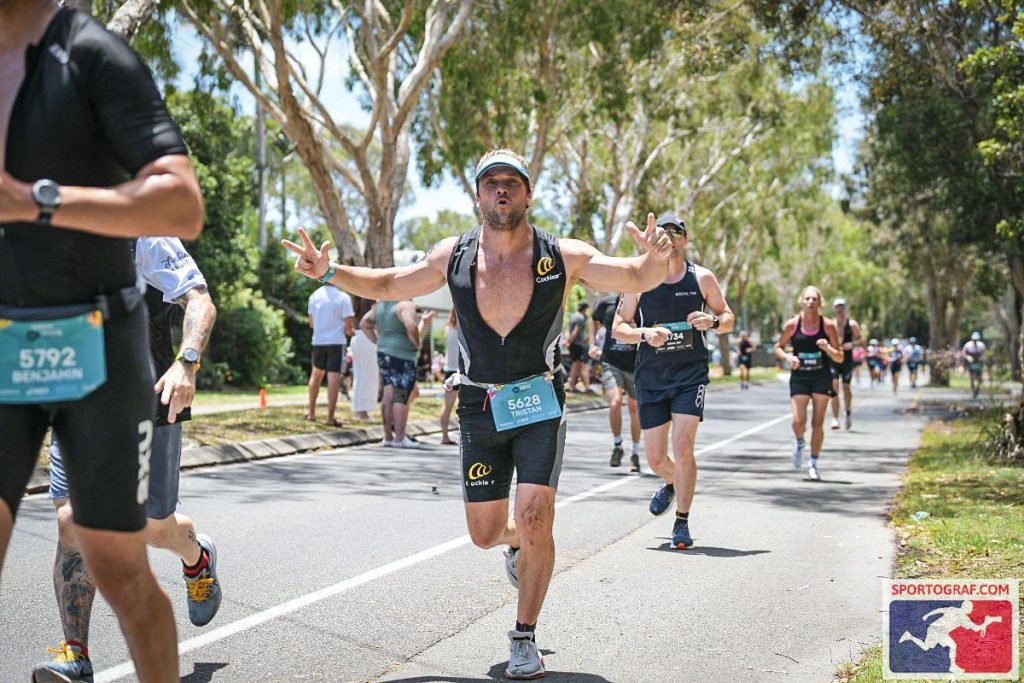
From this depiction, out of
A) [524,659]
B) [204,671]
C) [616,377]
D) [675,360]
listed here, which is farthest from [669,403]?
[616,377]

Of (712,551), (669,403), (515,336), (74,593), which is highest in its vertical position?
(515,336)

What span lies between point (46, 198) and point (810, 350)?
11168 millimetres

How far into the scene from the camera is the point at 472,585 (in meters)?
6.88

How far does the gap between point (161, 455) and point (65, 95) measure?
2163 millimetres

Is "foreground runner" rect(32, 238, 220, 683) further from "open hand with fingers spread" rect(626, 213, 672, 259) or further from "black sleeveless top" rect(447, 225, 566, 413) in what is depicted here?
"open hand with fingers spread" rect(626, 213, 672, 259)

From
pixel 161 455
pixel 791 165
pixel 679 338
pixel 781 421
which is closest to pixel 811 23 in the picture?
pixel 781 421

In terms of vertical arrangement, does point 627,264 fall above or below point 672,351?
above

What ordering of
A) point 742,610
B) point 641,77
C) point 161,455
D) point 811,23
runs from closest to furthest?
point 161,455 < point 742,610 < point 811,23 < point 641,77

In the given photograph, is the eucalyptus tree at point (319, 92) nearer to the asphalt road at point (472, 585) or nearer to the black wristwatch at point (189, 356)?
the asphalt road at point (472, 585)

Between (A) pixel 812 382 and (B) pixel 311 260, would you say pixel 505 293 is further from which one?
(A) pixel 812 382

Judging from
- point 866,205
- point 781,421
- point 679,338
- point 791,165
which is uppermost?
point 791,165

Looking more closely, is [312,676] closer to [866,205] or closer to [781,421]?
[781,421]

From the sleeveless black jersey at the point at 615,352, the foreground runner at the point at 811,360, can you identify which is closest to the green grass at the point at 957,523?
the foreground runner at the point at 811,360

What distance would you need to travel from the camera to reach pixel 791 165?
5156cm
